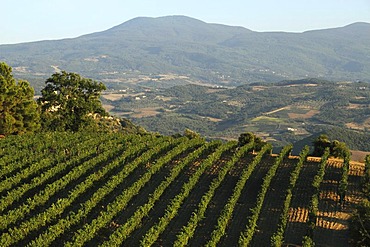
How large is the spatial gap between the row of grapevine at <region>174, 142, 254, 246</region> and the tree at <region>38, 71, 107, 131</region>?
2518 cm

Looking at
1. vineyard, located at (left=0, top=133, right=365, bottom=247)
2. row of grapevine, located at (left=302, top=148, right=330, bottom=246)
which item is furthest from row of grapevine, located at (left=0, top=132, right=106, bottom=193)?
row of grapevine, located at (left=302, top=148, right=330, bottom=246)

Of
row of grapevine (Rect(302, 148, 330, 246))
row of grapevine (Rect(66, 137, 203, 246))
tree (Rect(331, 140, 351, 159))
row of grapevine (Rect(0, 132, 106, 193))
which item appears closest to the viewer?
row of grapevine (Rect(302, 148, 330, 246))

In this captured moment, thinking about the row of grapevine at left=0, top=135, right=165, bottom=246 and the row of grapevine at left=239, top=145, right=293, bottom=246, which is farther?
the row of grapevine at left=0, top=135, right=165, bottom=246

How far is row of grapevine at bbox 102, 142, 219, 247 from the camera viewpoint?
89.1ft

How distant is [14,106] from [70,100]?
764cm

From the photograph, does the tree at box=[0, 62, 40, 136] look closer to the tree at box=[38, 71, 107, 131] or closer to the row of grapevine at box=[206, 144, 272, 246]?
the tree at box=[38, 71, 107, 131]

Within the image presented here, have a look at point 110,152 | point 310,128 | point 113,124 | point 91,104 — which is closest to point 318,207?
point 110,152

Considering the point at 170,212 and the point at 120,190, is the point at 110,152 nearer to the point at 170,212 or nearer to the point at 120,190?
the point at 120,190

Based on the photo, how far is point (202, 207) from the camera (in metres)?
32.1

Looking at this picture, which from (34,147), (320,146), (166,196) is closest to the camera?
(166,196)

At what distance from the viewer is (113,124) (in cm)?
10119

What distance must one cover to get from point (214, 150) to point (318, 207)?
61.0 feet

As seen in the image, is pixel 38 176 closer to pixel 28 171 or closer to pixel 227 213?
pixel 28 171

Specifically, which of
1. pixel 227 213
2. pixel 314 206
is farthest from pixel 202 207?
pixel 314 206
